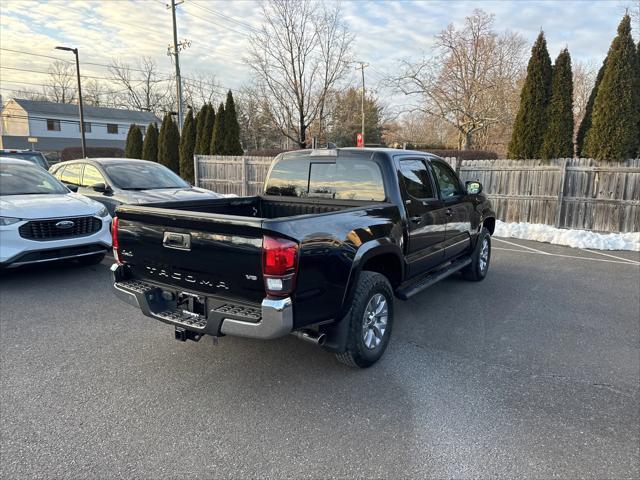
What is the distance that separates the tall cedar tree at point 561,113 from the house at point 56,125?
49.0 meters

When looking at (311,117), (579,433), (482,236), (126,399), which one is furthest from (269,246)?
(311,117)

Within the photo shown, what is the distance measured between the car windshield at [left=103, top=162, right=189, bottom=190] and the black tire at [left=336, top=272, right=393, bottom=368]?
6495 millimetres

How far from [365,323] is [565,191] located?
33.1ft

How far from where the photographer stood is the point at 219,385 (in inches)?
136

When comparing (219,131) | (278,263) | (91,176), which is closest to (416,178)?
(278,263)

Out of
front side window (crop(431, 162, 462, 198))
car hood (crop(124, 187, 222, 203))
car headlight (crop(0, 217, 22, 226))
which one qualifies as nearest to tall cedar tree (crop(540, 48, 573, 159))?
front side window (crop(431, 162, 462, 198))

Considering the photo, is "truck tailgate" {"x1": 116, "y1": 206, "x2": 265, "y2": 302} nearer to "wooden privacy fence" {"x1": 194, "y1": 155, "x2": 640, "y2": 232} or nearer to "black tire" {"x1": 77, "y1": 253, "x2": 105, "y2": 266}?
"black tire" {"x1": 77, "y1": 253, "x2": 105, "y2": 266}

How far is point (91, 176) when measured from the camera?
899 centimetres

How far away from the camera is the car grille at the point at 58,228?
5.96m

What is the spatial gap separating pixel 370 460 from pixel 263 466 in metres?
0.64

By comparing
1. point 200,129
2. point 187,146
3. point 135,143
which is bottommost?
point 187,146

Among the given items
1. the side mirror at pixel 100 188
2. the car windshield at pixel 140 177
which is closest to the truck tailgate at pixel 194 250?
the side mirror at pixel 100 188

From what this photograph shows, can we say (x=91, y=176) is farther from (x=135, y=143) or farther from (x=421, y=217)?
(x=135, y=143)

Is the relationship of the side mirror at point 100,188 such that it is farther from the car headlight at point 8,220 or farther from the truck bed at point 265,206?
the truck bed at point 265,206
